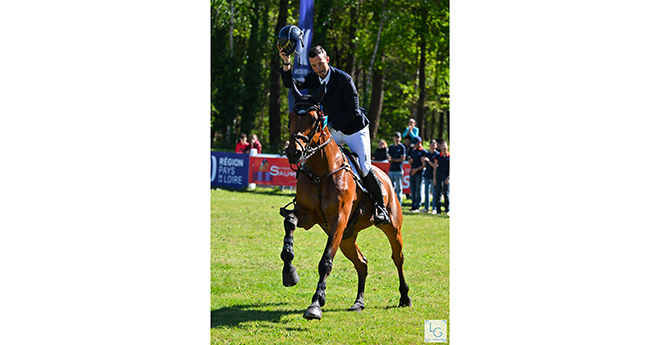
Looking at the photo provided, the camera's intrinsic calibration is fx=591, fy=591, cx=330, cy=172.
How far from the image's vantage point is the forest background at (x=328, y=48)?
11188 millimetres

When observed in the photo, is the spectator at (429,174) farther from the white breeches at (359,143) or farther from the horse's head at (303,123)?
the horse's head at (303,123)

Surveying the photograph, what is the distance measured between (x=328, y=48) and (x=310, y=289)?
1627cm

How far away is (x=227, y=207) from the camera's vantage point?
14.8 metres

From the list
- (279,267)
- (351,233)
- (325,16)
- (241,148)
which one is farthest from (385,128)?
(351,233)

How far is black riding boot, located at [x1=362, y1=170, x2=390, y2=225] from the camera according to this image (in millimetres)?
7543

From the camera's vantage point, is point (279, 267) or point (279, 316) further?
point (279, 267)

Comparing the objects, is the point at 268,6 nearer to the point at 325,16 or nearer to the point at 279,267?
the point at 325,16

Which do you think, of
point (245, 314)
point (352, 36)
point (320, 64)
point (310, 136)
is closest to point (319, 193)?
point (310, 136)

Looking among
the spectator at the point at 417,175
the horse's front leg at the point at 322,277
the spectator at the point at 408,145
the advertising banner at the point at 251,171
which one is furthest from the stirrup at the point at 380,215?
the advertising banner at the point at 251,171

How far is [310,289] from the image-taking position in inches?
332

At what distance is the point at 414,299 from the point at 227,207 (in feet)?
25.5

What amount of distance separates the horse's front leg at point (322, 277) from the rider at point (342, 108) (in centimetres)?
114

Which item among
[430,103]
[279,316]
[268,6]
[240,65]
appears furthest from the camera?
[430,103]

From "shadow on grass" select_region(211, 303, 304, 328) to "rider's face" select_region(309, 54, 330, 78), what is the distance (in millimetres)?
2981
